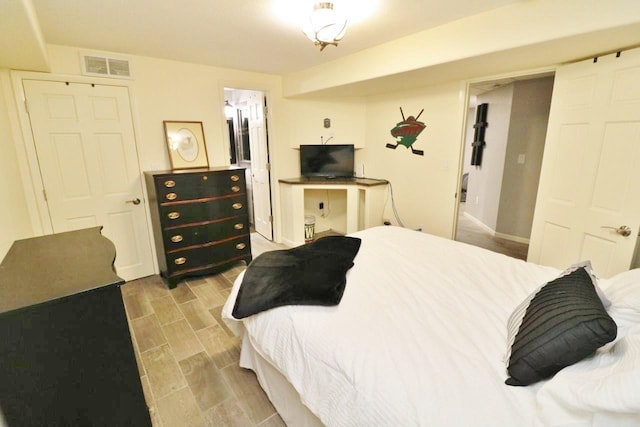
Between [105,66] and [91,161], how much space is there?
0.92 m

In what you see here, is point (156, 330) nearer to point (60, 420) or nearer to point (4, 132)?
point (60, 420)

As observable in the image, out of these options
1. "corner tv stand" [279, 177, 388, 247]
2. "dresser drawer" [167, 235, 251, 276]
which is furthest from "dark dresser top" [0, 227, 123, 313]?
"corner tv stand" [279, 177, 388, 247]

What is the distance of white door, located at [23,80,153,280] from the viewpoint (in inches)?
103

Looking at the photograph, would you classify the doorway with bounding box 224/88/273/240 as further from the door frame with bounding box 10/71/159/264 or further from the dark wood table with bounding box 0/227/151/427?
the dark wood table with bounding box 0/227/151/427

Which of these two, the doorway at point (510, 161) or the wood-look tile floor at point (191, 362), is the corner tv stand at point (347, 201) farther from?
the wood-look tile floor at point (191, 362)

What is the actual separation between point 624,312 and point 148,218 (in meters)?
3.74

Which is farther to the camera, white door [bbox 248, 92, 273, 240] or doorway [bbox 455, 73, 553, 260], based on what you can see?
white door [bbox 248, 92, 273, 240]

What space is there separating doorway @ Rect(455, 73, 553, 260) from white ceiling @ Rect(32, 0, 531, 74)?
1825 mm

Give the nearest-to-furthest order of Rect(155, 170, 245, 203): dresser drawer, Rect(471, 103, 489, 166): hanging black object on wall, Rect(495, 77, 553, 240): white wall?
1. Rect(155, 170, 245, 203): dresser drawer
2. Rect(495, 77, 553, 240): white wall
3. Rect(471, 103, 489, 166): hanging black object on wall

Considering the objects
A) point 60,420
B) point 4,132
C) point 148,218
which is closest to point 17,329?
point 60,420

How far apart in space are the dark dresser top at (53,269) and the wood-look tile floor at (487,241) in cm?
433

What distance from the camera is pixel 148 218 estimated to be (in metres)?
3.21

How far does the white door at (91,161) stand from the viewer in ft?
8.60

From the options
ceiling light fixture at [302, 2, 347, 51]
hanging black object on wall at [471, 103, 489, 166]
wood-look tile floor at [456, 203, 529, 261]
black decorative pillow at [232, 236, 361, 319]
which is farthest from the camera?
hanging black object on wall at [471, 103, 489, 166]
